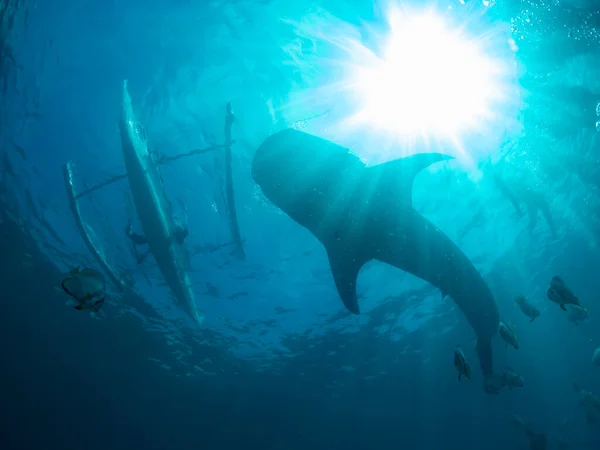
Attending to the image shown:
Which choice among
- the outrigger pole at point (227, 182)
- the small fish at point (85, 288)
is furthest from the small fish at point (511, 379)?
the small fish at point (85, 288)

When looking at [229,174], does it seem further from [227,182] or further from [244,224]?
[244,224]

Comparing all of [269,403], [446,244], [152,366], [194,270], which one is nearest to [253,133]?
[446,244]

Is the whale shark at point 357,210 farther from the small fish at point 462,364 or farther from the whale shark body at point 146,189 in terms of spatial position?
the whale shark body at point 146,189

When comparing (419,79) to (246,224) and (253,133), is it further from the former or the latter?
(246,224)

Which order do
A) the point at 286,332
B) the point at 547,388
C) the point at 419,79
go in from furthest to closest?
the point at 547,388 → the point at 286,332 → the point at 419,79

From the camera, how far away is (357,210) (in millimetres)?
5637

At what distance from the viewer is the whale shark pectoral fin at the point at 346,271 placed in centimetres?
626

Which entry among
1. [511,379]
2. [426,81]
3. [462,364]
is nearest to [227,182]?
[426,81]

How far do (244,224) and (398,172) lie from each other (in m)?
8.10

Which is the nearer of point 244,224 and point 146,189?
point 146,189

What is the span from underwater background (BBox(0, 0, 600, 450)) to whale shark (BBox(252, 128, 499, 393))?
14.1 feet

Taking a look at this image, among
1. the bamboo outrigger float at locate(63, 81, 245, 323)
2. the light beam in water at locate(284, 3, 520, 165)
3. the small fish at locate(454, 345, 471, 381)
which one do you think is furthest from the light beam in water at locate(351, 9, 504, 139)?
the small fish at locate(454, 345, 471, 381)

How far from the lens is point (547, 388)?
41.5 m

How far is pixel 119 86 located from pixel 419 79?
8556mm
